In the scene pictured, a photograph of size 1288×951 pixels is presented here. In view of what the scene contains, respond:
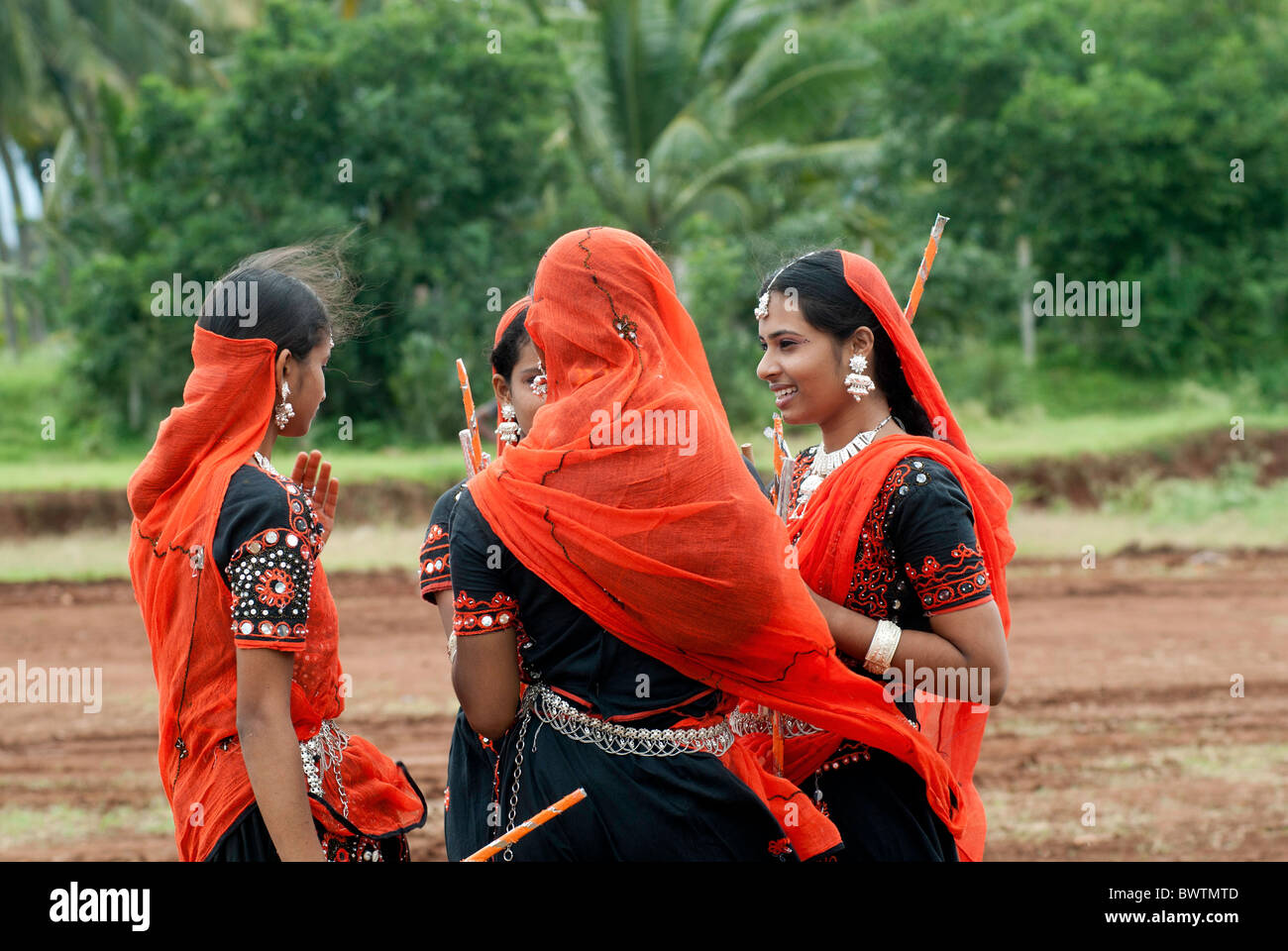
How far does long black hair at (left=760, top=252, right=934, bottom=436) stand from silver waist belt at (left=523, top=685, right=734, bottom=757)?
947 mm

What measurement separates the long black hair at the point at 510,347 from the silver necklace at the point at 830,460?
0.77 metres

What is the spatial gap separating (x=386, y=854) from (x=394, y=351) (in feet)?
42.9

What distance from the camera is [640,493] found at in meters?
2.04

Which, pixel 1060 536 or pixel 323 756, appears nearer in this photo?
pixel 323 756

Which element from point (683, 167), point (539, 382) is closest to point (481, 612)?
point (539, 382)

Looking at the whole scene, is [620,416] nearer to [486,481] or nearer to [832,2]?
[486,481]

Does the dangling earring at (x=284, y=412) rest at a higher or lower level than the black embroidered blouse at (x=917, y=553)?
higher

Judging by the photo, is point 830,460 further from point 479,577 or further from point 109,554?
point 109,554

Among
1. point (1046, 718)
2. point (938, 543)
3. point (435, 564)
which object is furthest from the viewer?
point (1046, 718)

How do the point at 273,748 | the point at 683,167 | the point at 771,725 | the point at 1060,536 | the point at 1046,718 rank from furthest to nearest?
1. the point at 683,167
2. the point at 1060,536
3. the point at 1046,718
4. the point at 771,725
5. the point at 273,748

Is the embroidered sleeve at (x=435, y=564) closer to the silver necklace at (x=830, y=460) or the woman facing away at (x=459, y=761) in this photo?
the woman facing away at (x=459, y=761)

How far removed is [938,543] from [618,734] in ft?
2.56

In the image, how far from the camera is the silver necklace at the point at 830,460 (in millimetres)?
2697

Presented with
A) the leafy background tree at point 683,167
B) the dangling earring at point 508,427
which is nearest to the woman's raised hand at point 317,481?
the dangling earring at point 508,427
